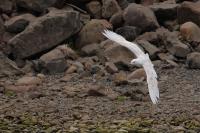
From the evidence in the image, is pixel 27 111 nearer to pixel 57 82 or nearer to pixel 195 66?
pixel 57 82

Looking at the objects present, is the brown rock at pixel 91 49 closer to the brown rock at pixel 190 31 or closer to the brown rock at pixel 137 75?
the brown rock at pixel 137 75

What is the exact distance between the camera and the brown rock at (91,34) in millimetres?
21000

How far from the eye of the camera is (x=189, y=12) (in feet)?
72.4

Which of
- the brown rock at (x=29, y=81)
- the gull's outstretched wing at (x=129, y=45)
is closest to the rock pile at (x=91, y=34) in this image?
the brown rock at (x=29, y=81)

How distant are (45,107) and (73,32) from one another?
631 cm

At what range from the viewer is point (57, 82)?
17484mm

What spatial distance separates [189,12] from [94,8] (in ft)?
10.7

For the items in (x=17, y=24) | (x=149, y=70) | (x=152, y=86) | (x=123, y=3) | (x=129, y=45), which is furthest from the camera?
(x=123, y=3)

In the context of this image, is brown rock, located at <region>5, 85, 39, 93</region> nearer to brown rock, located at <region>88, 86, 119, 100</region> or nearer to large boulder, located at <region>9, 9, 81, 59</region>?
brown rock, located at <region>88, 86, 119, 100</region>

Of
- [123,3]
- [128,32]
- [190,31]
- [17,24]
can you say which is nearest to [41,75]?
[17,24]

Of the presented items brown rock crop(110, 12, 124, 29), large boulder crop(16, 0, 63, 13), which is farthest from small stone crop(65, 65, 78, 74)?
large boulder crop(16, 0, 63, 13)

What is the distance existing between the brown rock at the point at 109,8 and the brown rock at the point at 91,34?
4.44ft

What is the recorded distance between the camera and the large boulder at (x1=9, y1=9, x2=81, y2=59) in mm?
19500

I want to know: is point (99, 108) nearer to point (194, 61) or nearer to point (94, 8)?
point (194, 61)
